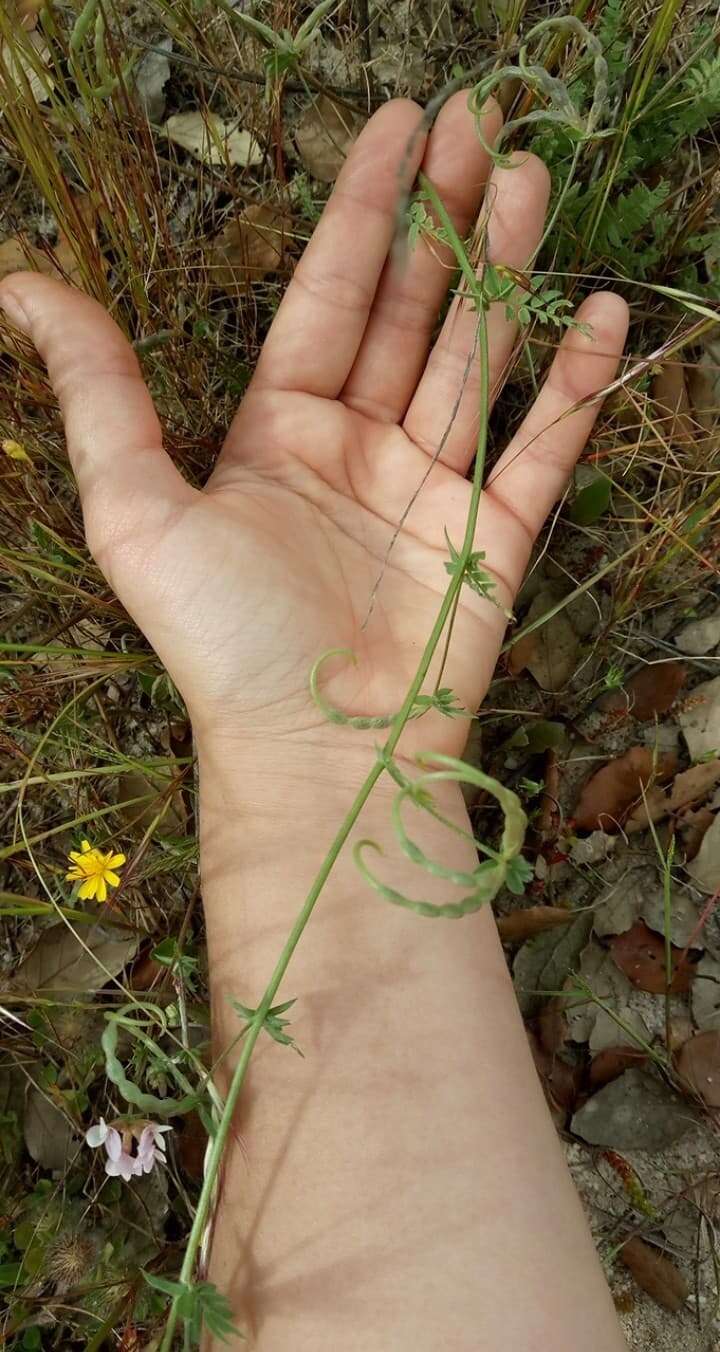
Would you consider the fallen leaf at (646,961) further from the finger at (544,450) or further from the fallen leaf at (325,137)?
the fallen leaf at (325,137)

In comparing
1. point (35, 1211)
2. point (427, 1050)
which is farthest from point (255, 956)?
point (35, 1211)

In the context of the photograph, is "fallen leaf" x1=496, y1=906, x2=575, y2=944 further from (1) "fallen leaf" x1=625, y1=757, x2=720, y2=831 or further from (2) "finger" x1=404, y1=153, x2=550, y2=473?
(2) "finger" x1=404, y1=153, x2=550, y2=473

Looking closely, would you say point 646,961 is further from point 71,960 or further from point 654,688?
point 71,960

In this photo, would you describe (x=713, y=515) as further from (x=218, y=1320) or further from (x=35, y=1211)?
(x=35, y=1211)

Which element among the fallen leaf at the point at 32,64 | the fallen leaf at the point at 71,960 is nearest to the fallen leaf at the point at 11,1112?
the fallen leaf at the point at 71,960

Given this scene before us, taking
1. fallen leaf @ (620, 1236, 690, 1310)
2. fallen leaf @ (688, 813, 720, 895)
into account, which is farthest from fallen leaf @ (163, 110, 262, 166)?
fallen leaf @ (620, 1236, 690, 1310)
